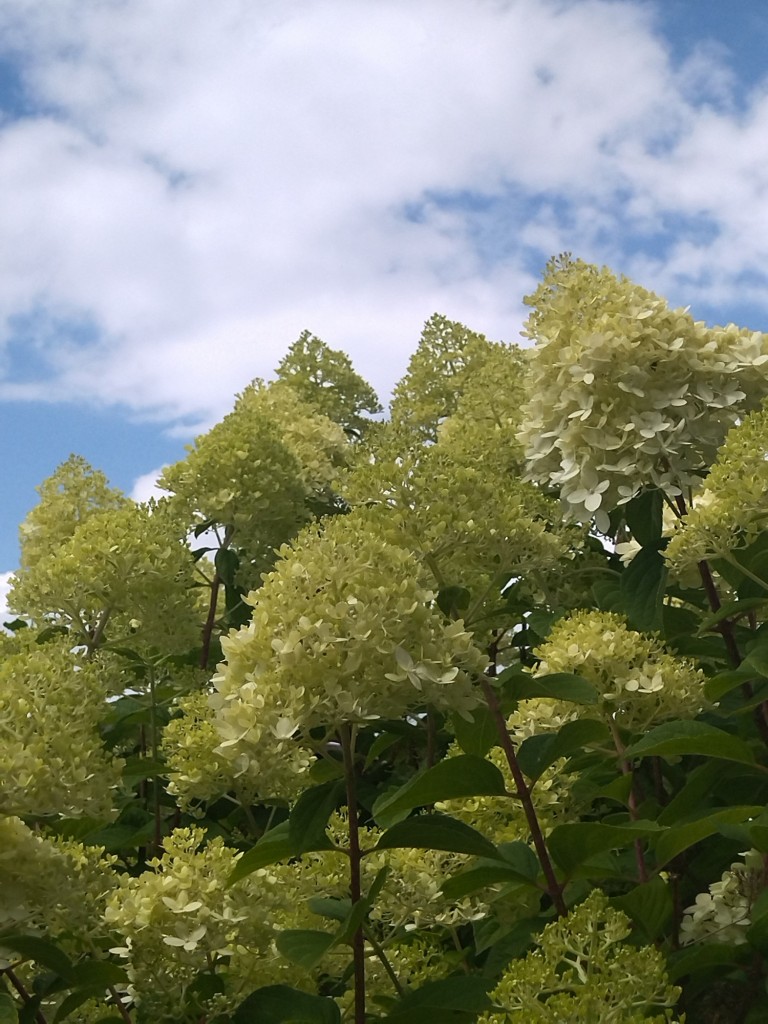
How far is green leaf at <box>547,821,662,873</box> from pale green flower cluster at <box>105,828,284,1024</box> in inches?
34.2

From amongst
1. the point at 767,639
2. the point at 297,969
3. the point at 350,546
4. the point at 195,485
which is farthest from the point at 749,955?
the point at 195,485

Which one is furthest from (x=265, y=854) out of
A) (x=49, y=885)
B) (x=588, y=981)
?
(x=588, y=981)

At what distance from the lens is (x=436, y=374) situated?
6.74 meters

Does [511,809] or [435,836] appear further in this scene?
[511,809]

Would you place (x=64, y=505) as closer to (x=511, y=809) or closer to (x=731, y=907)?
(x=511, y=809)

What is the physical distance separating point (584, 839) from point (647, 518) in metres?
1.46

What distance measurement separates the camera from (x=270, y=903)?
9.83 feet

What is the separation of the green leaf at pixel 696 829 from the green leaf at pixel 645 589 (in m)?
0.79

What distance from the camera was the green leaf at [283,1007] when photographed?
8.84ft

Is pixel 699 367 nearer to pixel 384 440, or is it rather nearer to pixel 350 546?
pixel 384 440

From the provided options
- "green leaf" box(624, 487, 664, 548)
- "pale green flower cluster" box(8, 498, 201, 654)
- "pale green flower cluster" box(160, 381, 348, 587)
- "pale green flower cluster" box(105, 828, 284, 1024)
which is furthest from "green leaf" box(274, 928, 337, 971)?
"pale green flower cluster" box(160, 381, 348, 587)

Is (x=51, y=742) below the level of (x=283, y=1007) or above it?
above

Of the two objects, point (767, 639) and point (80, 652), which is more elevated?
point (80, 652)

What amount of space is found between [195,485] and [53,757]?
2.24 meters
